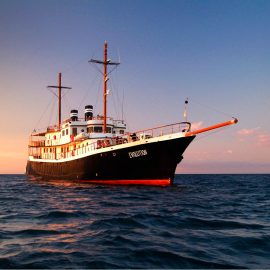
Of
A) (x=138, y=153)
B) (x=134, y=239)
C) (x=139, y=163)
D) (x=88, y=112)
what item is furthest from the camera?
(x=88, y=112)

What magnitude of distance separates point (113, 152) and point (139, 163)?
2769 mm

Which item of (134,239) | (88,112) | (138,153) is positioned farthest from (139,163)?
(134,239)

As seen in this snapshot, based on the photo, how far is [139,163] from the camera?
1142 inches

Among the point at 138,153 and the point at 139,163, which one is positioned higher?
the point at 138,153

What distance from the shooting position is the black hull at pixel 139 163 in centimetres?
2841

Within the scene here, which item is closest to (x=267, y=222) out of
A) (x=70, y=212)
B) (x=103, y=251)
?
(x=103, y=251)

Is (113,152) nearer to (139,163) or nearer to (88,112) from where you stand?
(139,163)

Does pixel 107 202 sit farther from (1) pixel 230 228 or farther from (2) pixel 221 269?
(2) pixel 221 269

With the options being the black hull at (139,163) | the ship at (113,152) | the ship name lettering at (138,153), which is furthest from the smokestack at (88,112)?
the ship name lettering at (138,153)

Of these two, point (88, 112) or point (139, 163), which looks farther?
point (88, 112)

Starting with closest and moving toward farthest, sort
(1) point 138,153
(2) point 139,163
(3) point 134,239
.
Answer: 1. (3) point 134,239
2. (1) point 138,153
3. (2) point 139,163

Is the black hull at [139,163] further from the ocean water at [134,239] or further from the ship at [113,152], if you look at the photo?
the ocean water at [134,239]

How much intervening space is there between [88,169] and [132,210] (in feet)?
60.7

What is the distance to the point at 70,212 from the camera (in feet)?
48.0
